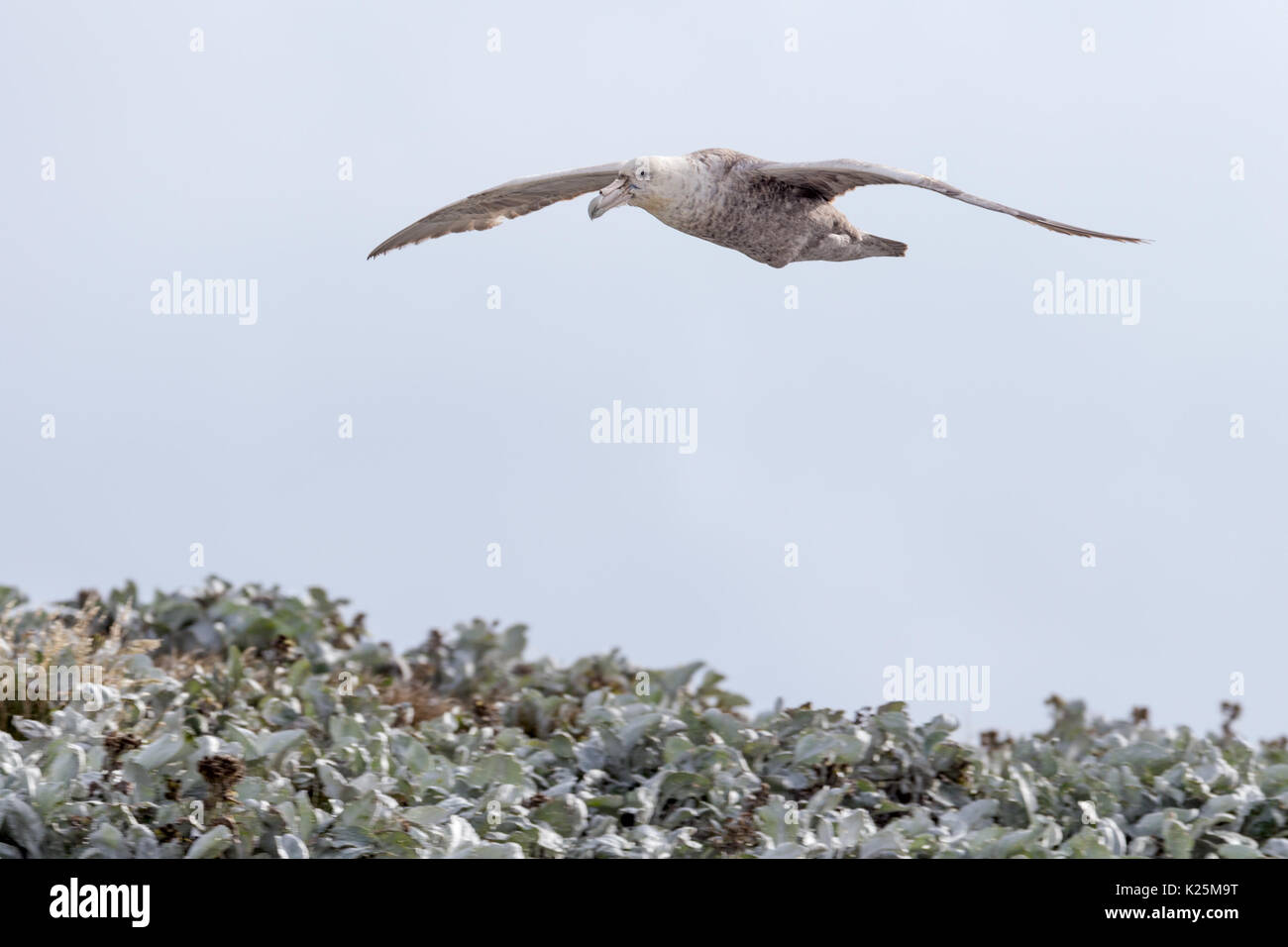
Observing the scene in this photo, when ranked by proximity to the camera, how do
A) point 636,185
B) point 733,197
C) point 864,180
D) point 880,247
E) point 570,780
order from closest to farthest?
1. point 864,180
2. point 636,185
3. point 733,197
4. point 570,780
5. point 880,247

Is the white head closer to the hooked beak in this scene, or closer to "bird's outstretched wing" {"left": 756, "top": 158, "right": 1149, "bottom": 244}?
the hooked beak

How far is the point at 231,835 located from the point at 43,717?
6.21 feet

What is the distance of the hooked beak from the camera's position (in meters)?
5.45

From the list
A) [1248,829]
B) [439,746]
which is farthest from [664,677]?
[1248,829]

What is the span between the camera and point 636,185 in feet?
18.1

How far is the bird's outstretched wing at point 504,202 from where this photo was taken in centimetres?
581

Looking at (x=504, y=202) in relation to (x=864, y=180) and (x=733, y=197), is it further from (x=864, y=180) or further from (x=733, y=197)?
(x=864, y=180)

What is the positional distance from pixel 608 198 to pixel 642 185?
17 centimetres

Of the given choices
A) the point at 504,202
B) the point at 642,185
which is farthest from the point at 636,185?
the point at 504,202

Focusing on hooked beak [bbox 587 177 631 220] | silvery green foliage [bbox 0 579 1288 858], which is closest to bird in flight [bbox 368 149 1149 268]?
hooked beak [bbox 587 177 631 220]

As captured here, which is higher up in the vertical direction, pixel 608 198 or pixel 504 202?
pixel 504 202

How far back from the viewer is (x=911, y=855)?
5121mm

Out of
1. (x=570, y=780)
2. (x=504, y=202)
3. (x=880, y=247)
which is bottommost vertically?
(x=570, y=780)
